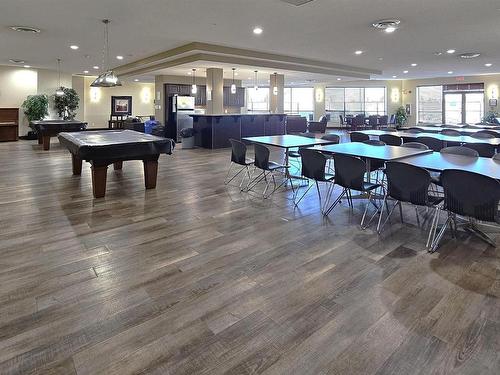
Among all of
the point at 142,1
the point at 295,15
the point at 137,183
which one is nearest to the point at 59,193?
the point at 137,183

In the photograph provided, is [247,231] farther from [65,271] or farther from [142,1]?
[142,1]

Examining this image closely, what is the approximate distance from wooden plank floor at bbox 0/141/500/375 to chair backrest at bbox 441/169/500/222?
1.46 ft

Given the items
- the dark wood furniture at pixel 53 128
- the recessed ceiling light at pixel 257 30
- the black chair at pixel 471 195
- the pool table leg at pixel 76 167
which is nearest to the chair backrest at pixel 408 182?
the black chair at pixel 471 195

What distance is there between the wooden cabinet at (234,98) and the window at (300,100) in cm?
569

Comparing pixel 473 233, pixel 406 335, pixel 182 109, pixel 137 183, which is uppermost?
pixel 182 109

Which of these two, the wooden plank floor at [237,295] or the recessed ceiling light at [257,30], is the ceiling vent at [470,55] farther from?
the wooden plank floor at [237,295]

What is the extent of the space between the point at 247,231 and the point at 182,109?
1024 centimetres

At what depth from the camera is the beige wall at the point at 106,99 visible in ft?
57.5

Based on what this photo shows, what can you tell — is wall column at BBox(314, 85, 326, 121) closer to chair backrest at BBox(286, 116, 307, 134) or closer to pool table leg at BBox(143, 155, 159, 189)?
chair backrest at BBox(286, 116, 307, 134)

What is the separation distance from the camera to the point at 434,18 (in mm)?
6000

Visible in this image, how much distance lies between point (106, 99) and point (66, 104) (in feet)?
11.9

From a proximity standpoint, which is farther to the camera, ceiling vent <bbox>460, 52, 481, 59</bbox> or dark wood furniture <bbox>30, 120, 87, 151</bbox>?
dark wood furniture <bbox>30, 120, 87, 151</bbox>

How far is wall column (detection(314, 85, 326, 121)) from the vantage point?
19828 mm

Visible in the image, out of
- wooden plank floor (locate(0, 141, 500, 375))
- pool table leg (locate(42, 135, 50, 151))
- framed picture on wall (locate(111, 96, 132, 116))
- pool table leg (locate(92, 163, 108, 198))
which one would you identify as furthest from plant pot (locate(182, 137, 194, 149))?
framed picture on wall (locate(111, 96, 132, 116))
